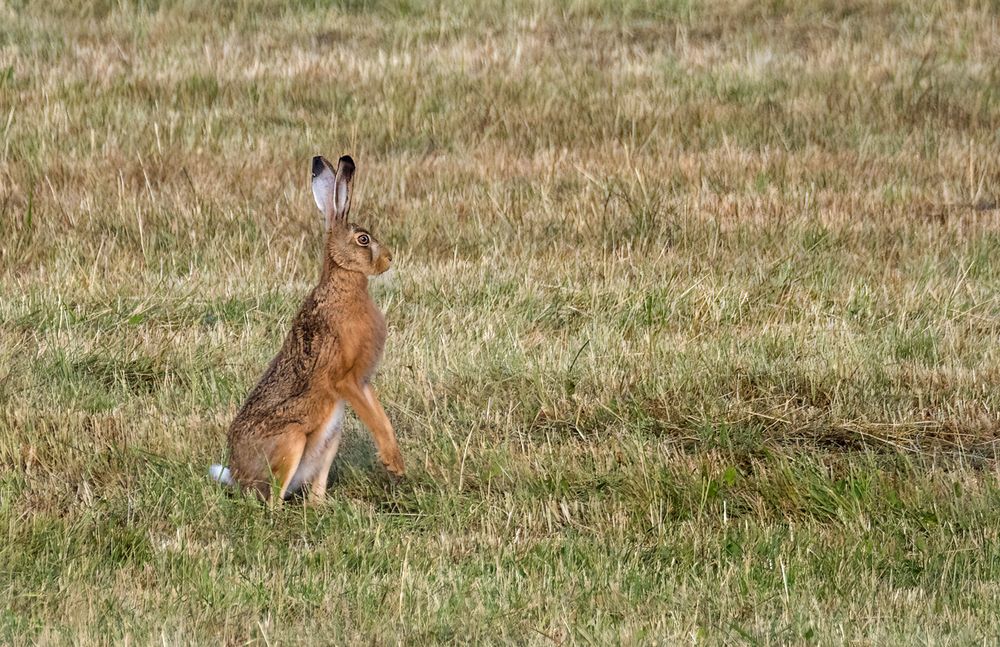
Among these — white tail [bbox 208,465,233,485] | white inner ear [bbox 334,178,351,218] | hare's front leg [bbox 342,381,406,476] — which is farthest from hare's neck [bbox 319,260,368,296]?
white tail [bbox 208,465,233,485]

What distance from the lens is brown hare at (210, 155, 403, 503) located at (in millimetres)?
4832

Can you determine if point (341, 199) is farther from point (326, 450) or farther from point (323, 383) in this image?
point (326, 450)

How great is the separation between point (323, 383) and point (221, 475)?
1.69 ft

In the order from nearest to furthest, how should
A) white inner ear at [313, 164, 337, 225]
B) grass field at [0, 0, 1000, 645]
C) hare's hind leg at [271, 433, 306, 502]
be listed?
1. grass field at [0, 0, 1000, 645]
2. hare's hind leg at [271, 433, 306, 502]
3. white inner ear at [313, 164, 337, 225]

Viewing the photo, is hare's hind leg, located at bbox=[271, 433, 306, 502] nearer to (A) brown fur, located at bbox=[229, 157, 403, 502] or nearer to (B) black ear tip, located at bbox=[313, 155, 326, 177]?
(A) brown fur, located at bbox=[229, 157, 403, 502]

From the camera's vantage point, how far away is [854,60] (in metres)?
12.4

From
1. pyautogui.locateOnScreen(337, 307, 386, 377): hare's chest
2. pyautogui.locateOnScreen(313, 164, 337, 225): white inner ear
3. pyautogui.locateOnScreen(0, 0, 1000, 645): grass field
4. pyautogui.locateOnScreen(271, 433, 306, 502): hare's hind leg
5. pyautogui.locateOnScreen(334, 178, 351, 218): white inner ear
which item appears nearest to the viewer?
pyautogui.locateOnScreen(0, 0, 1000, 645): grass field

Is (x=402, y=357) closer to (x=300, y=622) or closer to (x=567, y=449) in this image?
(x=567, y=449)

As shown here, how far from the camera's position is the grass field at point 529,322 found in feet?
14.3

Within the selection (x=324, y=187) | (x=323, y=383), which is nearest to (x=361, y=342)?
(x=323, y=383)

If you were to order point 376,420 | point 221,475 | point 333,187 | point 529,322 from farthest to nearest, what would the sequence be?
point 529,322
point 333,187
point 221,475
point 376,420

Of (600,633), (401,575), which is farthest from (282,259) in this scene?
(600,633)

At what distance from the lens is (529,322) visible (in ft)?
23.5

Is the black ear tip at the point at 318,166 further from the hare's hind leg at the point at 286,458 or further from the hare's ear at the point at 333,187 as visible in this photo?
the hare's hind leg at the point at 286,458
